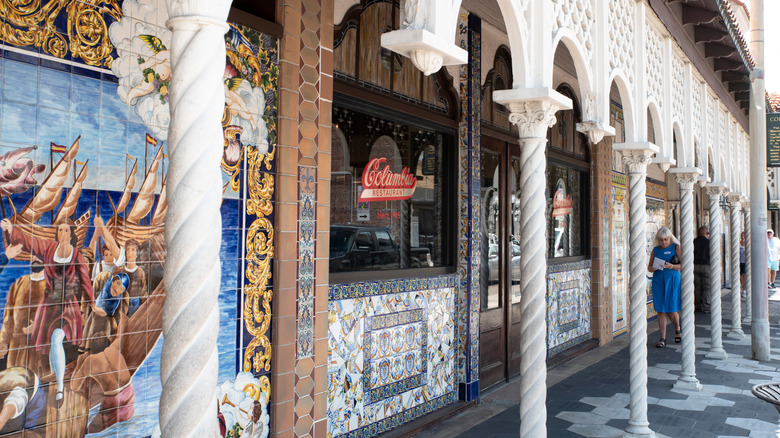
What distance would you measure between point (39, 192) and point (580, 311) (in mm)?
8258

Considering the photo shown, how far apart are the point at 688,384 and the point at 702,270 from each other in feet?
24.8

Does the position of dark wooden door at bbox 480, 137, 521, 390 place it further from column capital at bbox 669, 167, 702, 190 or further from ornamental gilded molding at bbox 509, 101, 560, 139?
ornamental gilded molding at bbox 509, 101, 560, 139

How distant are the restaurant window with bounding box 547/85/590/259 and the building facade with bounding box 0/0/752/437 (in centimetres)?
165

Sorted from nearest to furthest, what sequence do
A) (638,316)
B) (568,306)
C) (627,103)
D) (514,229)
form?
(638,316) → (627,103) → (514,229) → (568,306)

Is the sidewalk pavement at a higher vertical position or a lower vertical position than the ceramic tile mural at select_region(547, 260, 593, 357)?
lower

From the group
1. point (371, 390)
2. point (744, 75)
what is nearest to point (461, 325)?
point (371, 390)

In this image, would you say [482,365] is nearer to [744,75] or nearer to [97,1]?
[97,1]

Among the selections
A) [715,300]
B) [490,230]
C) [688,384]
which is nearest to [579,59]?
[490,230]

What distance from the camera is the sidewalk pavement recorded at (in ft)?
17.8

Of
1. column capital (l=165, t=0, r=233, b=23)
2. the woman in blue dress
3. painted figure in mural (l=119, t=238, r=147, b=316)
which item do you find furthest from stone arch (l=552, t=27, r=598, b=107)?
the woman in blue dress

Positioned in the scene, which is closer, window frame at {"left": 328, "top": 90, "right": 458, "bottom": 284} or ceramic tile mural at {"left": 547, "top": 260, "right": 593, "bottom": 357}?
window frame at {"left": 328, "top": 90, "right": 458, "bottom": 284}

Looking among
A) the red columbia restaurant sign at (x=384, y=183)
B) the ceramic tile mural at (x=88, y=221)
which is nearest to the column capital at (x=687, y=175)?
the red columbia restaurant sign at (x=384, y=183)

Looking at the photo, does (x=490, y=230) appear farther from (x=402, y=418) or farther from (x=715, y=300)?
(x=715, y=300)

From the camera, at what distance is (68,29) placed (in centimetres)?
267
